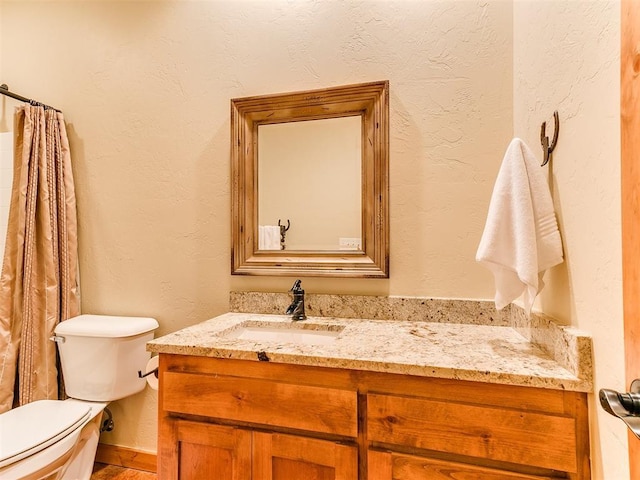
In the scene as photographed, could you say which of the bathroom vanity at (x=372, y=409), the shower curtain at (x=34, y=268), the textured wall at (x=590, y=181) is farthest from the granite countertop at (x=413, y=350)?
the shower curtain at (x=34, y=268)

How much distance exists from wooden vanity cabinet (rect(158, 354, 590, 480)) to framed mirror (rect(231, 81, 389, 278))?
22.4 inches

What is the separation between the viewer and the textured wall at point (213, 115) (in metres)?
Result: 1.36

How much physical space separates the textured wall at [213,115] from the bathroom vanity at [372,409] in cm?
49

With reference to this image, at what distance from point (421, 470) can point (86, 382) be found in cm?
149

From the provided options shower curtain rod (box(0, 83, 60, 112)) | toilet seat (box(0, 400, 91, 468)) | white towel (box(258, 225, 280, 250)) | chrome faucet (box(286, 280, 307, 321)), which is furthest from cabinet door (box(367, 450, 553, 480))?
shower curtain rod (box(0, 83, 60, 112))

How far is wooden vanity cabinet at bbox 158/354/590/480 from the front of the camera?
0.82 m

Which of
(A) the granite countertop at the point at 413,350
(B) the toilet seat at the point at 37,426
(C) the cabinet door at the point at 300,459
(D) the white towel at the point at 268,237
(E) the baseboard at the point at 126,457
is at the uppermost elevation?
(D) the white towel at the point at 268,237

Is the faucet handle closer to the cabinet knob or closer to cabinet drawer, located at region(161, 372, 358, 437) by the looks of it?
cabinet drawer, located at region(161, 372, 358, 437)

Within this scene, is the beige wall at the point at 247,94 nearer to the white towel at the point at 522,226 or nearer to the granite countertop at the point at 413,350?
the white towel at the point at 522,226

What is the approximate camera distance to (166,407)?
3.54 feet

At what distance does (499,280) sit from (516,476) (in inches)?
19.4

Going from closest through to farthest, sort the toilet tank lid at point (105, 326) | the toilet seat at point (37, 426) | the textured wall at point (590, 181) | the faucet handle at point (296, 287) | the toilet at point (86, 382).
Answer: the textured wall at point (590, 181) < the toilet seat at point (37, 426) < the toilet at point (86, 382) < the faucet handle at point (296, 287) < the toilet tank lid at point (105, 326)

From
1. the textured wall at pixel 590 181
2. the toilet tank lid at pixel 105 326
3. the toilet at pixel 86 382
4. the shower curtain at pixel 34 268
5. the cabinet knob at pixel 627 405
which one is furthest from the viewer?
the shower curtain at pixel 34 268

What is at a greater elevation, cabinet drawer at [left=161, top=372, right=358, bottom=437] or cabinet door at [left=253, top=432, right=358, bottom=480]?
cabinet drawer at [left=161, top=372, right=358, bottom=437]
